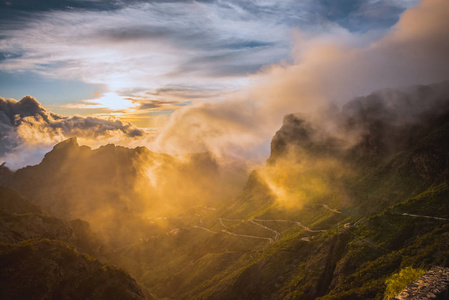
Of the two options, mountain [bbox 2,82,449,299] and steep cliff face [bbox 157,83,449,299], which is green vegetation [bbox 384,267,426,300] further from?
steep cliff face [bbox 157,83,449,299]

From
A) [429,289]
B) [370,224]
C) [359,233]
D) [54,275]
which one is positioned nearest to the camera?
[429,289]

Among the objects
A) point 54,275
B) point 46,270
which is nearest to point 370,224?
point 54,275

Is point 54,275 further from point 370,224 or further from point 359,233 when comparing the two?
point 370,224

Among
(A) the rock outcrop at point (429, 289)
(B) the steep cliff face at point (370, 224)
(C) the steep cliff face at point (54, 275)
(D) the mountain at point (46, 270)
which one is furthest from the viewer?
(B) the steep cliff face at point (370, 224)

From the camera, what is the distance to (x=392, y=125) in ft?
621

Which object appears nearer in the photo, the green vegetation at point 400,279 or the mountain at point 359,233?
the green vegetation at point 400,279

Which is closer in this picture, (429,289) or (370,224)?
(429,289)

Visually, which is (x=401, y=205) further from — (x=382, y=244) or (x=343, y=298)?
(x=343, y=298)

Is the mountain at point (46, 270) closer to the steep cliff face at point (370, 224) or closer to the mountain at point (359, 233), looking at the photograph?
the mountain at point (359, 233)

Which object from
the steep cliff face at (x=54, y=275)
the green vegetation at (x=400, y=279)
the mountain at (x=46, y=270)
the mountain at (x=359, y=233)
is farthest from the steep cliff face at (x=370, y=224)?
the mountain at (x=46, y=270)

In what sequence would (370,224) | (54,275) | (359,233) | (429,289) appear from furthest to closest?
(370,224), (359,233), (54,275), (429,289)

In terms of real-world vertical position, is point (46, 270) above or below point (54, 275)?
above

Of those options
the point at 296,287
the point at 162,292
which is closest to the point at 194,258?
the point at 162,292

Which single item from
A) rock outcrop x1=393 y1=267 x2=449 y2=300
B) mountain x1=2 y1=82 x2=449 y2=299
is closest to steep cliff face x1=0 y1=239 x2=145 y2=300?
mountain x1=2 y1=82 x2=449 y2=299
